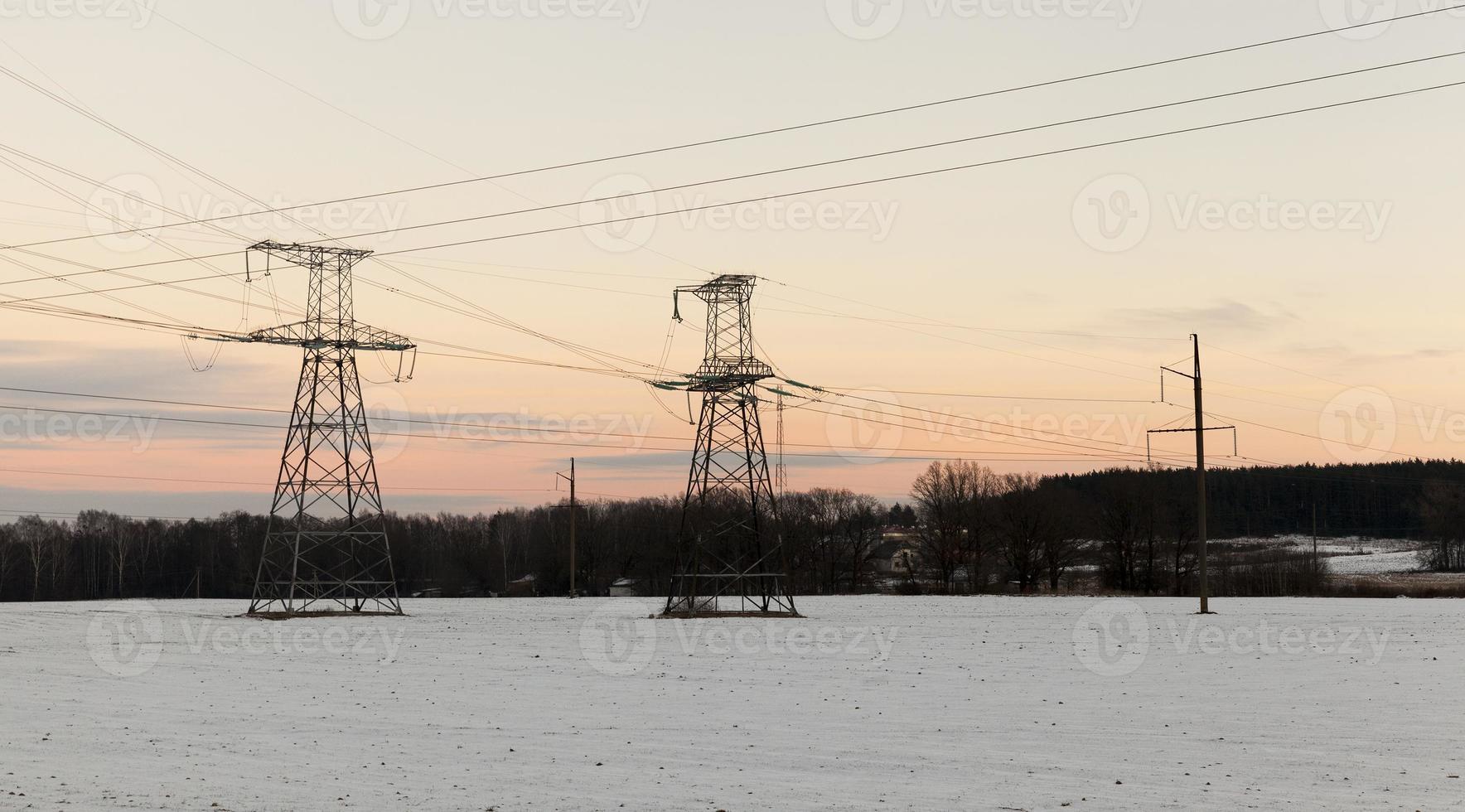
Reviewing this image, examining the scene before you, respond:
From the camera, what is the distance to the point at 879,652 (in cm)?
3650

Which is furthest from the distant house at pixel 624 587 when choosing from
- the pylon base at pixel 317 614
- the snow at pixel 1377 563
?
the snow at pixel 1377 563

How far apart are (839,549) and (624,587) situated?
946 inches

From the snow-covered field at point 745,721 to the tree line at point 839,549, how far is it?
5026cm

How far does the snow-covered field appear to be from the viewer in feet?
53.5

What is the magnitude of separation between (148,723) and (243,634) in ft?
84.8

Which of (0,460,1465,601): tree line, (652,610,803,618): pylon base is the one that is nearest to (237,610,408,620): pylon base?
(652,610,803,618): pylon base

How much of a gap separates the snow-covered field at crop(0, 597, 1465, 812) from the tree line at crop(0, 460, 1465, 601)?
5026 cm

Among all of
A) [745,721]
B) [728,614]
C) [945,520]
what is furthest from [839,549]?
[745,721]

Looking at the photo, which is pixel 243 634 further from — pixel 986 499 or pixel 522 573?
pixel 522 573

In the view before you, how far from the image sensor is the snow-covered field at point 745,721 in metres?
16.3

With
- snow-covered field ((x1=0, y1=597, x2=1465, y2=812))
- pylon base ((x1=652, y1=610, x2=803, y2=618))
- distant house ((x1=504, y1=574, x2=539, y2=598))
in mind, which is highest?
snow-covered field ((x1=0, y1=597, x2=1465, y2=812))

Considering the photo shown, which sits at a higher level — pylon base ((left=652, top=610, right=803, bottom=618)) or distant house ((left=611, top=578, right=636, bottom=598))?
pylon base ((left=652, top=610, right=803, bottom=618))

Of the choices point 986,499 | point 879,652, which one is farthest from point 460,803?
point 986,499

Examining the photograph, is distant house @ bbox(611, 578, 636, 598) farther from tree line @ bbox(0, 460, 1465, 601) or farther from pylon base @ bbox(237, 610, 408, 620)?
pylon base @ bbox(237, 610, 408, 620)
